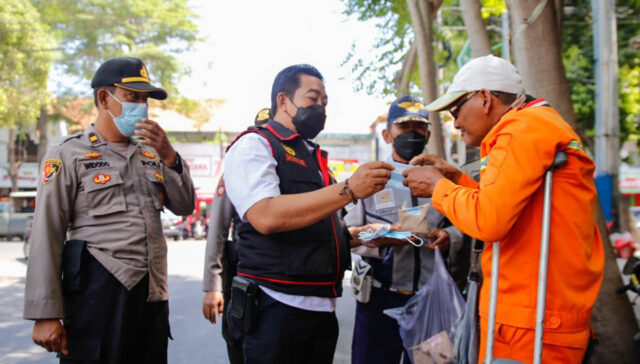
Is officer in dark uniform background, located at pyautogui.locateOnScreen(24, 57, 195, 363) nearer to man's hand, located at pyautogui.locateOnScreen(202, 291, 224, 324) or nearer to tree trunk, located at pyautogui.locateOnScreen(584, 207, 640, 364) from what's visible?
man's hand, located at pyautogui.locateOnScreen(202, 291, 224, 324)

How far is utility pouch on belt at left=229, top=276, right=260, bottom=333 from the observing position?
2291 mm

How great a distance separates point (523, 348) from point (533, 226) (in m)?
0.46

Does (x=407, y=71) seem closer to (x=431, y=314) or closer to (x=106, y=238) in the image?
(x=431, y=314)

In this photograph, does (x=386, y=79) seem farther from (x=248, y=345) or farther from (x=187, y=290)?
(x=248, y=345)

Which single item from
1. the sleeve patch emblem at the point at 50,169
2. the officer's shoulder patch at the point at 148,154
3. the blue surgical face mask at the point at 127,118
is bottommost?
the sleeve patch emblem at the point at 50,169

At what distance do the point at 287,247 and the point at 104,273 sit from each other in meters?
0.97

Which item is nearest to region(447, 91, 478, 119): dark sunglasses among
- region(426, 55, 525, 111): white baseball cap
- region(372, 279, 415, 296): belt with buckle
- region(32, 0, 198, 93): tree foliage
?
region(426, 55, 525, 111): white baseball cap

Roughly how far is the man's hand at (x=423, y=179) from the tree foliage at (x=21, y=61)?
743 inches

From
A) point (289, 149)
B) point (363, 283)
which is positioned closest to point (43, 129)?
point (363, 283)

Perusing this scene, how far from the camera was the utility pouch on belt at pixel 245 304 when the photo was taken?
2.29 meters

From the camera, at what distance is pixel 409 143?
355cm

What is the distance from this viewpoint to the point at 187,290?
9070 mm

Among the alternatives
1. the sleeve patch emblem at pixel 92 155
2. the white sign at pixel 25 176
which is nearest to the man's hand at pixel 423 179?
the sleeve patch emblem at pixel 92 155

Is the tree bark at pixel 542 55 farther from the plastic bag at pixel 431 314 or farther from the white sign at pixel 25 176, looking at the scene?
the white sign at pixel 25 176
